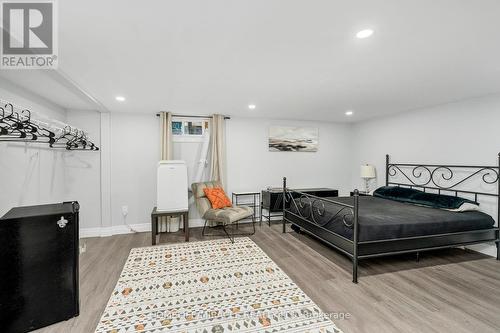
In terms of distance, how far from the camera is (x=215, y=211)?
4.02m

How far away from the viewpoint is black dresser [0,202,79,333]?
5.65 ft

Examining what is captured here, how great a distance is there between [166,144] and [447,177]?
5.00m

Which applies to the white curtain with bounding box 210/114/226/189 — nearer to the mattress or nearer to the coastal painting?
the coastal painting

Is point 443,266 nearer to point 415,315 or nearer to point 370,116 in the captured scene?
point 415,315

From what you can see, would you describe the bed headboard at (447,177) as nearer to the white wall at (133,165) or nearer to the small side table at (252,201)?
the small side table at (252,201)

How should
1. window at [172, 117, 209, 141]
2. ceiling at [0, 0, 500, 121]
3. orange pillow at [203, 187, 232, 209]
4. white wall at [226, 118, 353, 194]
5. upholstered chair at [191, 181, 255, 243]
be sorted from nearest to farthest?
ceiling at [0, 0, 500, 121] → upholstered chair at [191, 181, 255, 243] → orange pillow at [203, 187, 232, 209] → window at [172, 117, 209, 141] → white wall at [226, 118, 353, 194]

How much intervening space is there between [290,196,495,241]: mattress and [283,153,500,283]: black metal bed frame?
52 millimetres

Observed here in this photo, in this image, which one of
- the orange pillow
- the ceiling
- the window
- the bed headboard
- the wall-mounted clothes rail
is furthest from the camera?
the window

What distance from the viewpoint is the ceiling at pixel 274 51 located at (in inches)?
57.6

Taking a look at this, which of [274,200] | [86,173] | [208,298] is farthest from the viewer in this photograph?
[274,200]

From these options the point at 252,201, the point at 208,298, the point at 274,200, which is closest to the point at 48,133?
the point at 208,298

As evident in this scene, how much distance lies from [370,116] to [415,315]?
391cm

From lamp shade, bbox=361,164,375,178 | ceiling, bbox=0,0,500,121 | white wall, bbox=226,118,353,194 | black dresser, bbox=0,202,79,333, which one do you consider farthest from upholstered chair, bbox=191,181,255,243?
lamp shade, bbox=361,164,375,178

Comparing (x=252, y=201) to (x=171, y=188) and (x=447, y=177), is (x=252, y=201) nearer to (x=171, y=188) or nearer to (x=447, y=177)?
(x=171, y=188)
